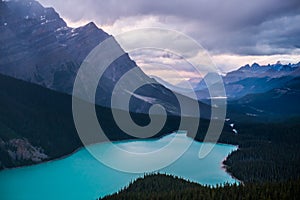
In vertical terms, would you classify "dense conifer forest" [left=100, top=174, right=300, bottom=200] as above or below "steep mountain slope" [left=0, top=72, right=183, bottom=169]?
below

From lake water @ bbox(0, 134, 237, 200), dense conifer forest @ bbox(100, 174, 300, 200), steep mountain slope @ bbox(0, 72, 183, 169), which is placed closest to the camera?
dense conifer forest @ bbox(100, 174, 300, 200)

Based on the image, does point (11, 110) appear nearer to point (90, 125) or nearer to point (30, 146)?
point (30, 146)

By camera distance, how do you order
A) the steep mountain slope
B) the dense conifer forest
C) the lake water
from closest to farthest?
the dense conifer forest → the lake water → the steep mountain slope

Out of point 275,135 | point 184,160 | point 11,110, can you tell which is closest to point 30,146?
point 11,110

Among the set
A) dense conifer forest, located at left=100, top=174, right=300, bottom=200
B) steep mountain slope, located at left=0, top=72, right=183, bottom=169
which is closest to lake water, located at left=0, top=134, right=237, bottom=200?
steep mountain slope, located at left=0, top=72, right=183, bottom=169

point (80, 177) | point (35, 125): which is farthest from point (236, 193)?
point (35, 125)

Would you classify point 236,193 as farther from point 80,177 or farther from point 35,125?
point 35,125

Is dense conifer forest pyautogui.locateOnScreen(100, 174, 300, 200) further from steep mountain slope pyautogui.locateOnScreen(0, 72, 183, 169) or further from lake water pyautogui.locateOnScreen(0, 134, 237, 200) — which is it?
steep mountain slope pyautogui.locateOnScreen(0, 72, 183, 169)

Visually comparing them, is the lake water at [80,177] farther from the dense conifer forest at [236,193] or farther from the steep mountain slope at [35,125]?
the dense conifer forest at [236,193]
